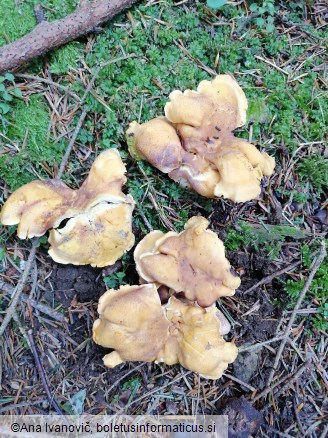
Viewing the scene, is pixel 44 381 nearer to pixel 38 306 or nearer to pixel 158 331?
pixel 38 306

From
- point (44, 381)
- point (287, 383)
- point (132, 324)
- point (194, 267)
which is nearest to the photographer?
point (132, 324)

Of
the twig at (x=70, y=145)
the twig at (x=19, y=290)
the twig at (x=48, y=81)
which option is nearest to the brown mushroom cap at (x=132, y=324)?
the twig at (x=19, y=290)

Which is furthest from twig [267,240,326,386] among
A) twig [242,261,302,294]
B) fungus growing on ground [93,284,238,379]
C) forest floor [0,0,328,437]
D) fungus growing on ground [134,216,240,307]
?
fungus growing on ground [134,216,240,307]

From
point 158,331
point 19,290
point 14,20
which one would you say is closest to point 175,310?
point 158,331

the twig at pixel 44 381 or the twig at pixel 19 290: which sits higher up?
the twig at pixel 19 290

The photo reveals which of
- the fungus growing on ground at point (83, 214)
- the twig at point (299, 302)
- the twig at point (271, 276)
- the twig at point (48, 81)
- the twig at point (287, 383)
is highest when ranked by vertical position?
the twig at point (48, 81)

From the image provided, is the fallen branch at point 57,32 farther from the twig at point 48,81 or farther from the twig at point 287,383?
the twig at point 287,383

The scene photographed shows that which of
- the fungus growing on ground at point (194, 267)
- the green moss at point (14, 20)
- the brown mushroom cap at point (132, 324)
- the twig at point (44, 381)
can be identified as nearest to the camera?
the brown mushroom cap at point (132, 324)
